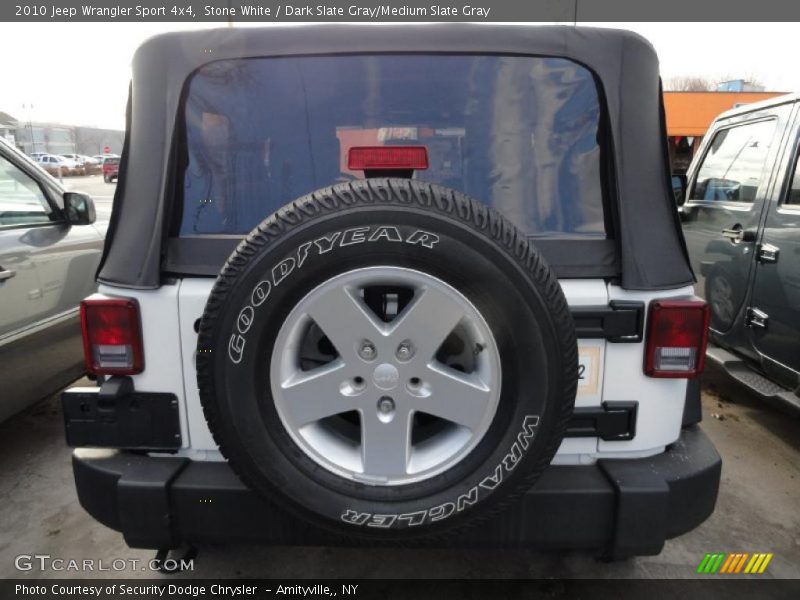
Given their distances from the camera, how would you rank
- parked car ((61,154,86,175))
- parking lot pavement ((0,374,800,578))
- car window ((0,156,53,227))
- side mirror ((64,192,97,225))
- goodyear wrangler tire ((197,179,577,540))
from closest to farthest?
goodyear wrangler tire ((197,179,577,540))
parking lot pavement ((0,374,800,578))
car window ((0,156,53,227))
side mirror ((64,192,97,225))
parked car ((61,154,86,175))

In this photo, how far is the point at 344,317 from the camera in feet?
5.16

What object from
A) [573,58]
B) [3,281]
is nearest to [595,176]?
[573,58]

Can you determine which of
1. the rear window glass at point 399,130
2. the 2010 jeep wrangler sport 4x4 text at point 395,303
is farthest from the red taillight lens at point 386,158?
the rear window glass at point 399,130

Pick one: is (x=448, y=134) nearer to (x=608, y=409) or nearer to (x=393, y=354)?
(x=393, y=354)

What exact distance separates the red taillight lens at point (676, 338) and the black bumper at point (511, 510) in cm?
34

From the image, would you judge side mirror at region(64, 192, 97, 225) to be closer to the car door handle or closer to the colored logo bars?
the colored logo bars

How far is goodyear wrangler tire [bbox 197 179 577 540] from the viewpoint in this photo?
5.01 ft

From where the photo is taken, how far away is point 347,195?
5.08 ft

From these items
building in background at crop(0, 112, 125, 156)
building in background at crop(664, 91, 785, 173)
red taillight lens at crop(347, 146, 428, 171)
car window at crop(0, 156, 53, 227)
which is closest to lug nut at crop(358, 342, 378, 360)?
red taillight lens at crop(347, 146, 428, 171)

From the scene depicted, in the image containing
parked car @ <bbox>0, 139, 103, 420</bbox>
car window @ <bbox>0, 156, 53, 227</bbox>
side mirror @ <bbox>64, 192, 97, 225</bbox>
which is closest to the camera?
parked car @ <bbox>0, 139, 103, 420</bbox>

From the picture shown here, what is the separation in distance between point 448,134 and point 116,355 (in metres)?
1.34

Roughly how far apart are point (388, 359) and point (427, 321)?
15 cm

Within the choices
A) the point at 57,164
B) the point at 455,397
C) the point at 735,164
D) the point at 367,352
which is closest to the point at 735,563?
the point at 455,397

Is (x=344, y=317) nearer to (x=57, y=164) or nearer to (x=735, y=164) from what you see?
(x=735, y=164)
